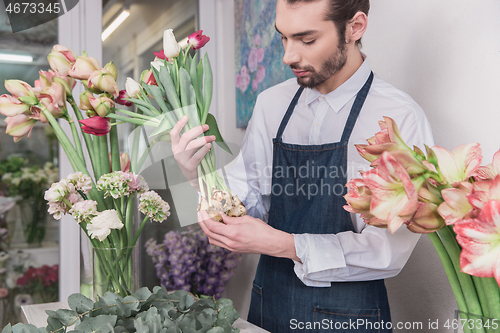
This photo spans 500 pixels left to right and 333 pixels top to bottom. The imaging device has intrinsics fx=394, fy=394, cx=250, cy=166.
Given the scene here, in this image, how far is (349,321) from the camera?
980mm

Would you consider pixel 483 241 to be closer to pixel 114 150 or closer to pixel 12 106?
pixel 114 150

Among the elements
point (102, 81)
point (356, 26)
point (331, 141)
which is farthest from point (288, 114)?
point (102, 81)

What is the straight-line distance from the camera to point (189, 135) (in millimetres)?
838

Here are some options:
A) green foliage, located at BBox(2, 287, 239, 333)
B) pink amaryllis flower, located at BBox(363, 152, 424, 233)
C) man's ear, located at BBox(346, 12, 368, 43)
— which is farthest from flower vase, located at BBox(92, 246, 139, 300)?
man's ear, located at BBox(346, 12, 368, 43)

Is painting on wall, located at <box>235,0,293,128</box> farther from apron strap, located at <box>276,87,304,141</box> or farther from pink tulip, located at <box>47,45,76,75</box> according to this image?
pink tulip, located at <box>47,45,76,75</box>

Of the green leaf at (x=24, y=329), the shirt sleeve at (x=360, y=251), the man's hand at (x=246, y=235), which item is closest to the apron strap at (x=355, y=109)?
the shirt sleeve at (x=360, y=251)

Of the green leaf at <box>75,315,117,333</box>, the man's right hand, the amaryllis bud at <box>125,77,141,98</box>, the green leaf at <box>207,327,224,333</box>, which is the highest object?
the amaryllis bud at <box>125,77,141,98</box>

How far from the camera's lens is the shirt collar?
1088 millimetres

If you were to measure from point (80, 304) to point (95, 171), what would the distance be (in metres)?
0.38

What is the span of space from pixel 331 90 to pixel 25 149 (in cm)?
143

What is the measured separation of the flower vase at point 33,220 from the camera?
1.79 m

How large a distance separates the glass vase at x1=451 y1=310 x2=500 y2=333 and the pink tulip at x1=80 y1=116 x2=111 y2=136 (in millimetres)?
766

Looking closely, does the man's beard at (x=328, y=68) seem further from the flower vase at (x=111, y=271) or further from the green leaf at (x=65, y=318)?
the green leaf at (x=65, y=318)

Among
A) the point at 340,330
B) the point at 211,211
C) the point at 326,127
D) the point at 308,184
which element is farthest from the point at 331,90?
the point at 340,330
